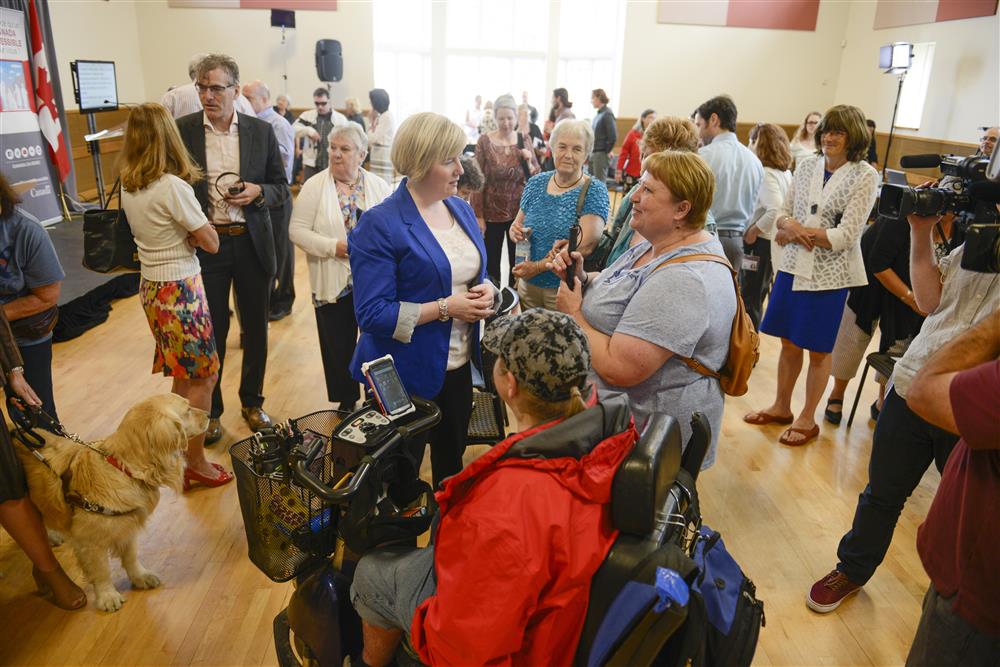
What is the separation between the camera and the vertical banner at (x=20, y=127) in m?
6.75

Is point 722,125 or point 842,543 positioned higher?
point 722,125

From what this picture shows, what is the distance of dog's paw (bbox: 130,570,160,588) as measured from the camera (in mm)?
2303

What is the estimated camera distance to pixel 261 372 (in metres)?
3.35

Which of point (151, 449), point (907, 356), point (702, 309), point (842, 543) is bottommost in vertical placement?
point (842, 543)

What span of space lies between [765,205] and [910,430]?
2.51 metres

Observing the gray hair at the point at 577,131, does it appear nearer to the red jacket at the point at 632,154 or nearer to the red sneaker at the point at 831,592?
the red sneaker at the point at 831,592

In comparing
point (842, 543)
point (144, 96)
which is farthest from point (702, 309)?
point (144, 96)

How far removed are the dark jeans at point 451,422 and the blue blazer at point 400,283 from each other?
4.3 inches

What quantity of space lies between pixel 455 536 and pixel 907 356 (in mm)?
1325

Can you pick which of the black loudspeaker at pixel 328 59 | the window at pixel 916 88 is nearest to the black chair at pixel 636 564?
the window at pixel 916 88

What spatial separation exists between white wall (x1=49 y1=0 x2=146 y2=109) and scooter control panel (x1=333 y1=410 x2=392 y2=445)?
9.48 meters

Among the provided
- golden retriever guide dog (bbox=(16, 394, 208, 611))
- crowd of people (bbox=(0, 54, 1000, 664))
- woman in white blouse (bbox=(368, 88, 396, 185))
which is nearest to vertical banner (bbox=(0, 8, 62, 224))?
woman in white blouse (bbox=(368, 88, 396, 185))

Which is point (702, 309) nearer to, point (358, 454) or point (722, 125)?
point (358, 454)

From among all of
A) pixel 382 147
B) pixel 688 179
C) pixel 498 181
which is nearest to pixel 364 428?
pixel 688 179
